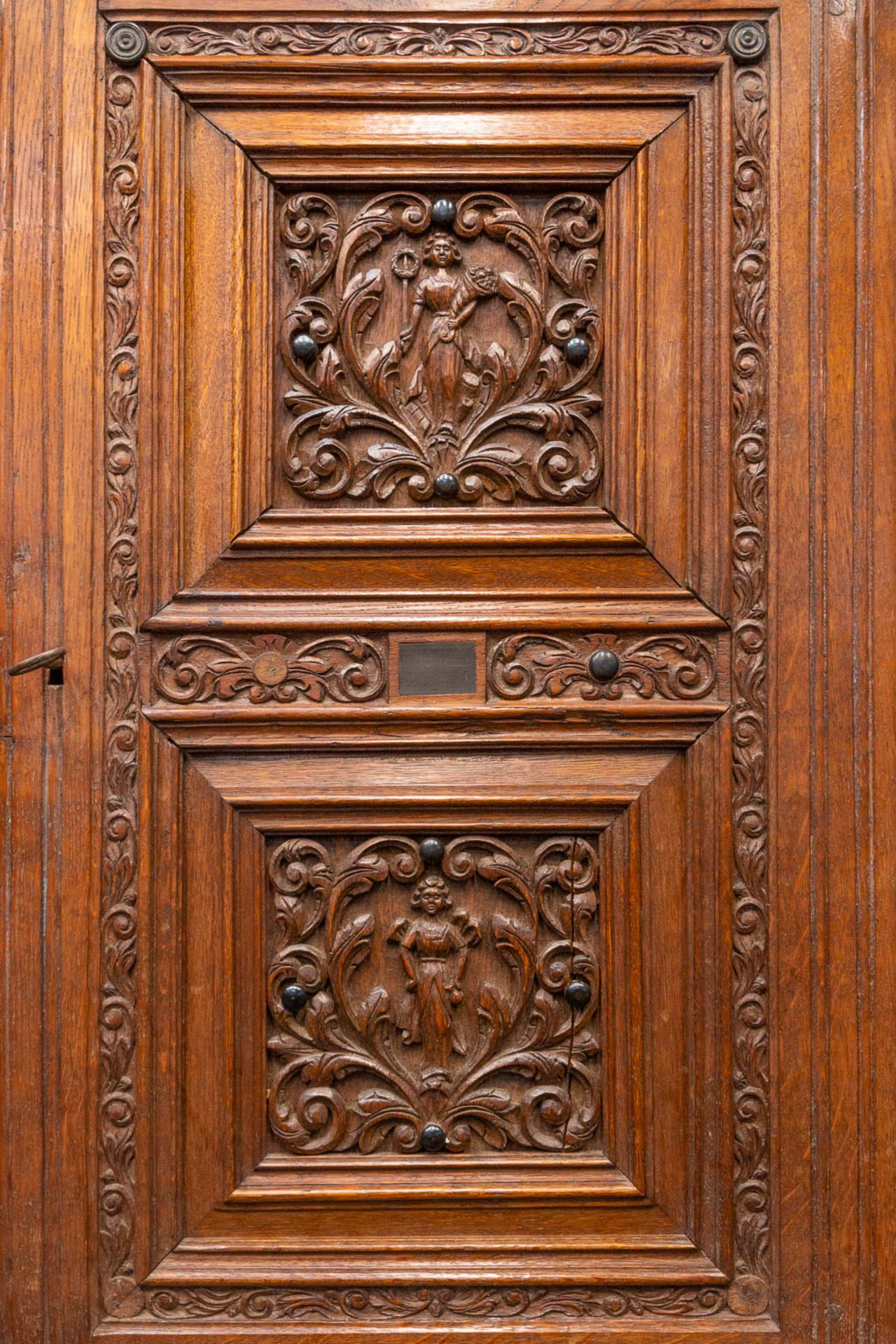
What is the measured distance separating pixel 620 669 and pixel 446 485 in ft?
0.98

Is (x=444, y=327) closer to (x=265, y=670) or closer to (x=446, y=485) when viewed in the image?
(x=446, y=485)

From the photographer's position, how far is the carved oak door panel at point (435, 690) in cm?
126

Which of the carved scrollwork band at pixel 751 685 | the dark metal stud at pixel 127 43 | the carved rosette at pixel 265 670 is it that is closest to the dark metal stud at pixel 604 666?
the carved scrollwork band at pixel 751 685

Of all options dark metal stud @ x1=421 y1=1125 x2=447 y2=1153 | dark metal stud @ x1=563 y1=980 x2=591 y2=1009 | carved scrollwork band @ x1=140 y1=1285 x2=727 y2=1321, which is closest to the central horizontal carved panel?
dark metal stud @ x1=563 y1=980 x2=591 y2=1009

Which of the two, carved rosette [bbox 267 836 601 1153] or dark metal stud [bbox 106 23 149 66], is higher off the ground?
dark metal stud [bbox 106 23 149 66]

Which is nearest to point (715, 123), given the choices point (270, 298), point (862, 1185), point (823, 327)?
point (823, 327)

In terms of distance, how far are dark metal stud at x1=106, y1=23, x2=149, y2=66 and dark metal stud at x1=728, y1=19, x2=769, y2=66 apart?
2.24 feet

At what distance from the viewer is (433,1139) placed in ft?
4.15

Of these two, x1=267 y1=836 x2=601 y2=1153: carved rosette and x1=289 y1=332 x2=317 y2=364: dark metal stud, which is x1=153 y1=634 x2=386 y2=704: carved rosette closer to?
x1=267 y1=836 x2=601 y2=1153: carved rosette

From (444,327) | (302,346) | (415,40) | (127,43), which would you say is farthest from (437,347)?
(127,43)

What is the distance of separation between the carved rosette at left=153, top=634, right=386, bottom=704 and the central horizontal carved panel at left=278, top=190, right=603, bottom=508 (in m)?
0.18

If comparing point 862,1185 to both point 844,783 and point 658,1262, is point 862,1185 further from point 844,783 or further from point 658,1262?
point 844,783

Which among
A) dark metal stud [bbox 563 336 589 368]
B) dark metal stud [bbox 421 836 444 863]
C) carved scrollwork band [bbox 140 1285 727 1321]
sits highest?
dark metal stud [bbox 563 336 589 368]

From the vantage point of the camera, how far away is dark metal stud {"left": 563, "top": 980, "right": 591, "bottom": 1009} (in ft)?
4.16
